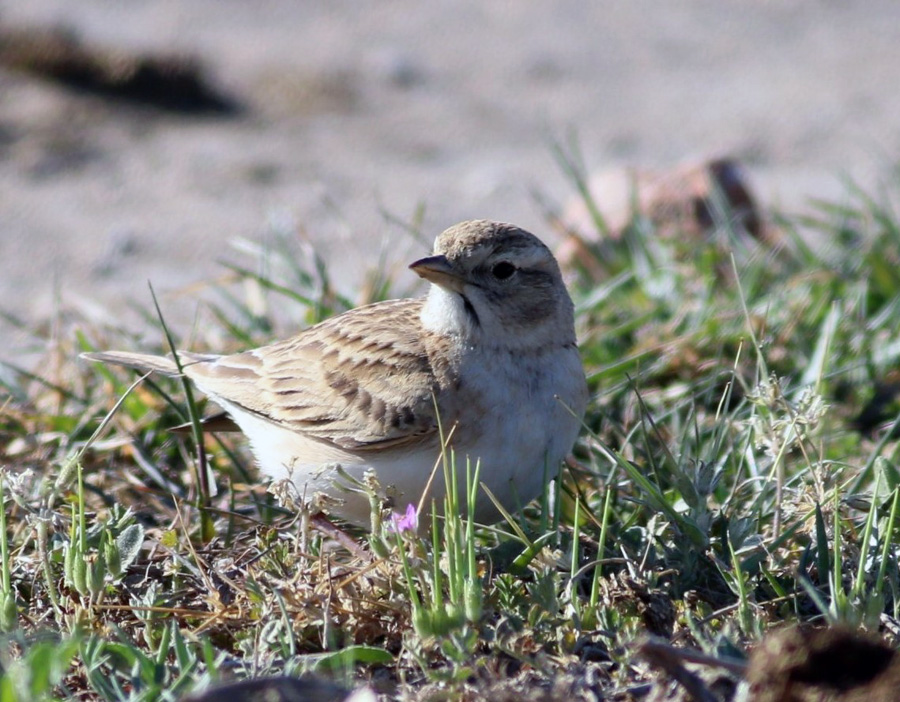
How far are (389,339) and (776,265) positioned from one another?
264 centimetres

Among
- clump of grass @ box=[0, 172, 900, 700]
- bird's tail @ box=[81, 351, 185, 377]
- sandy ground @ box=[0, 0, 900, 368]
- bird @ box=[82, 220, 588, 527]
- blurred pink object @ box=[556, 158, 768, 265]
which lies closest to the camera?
clump of grass @ box=[0, 172, 900, 700]

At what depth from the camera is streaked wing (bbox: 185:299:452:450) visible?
4.33m

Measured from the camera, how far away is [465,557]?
3547 mm

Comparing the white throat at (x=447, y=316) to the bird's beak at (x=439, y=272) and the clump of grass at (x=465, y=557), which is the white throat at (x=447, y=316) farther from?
the clump of grass at (x=465, y=557)

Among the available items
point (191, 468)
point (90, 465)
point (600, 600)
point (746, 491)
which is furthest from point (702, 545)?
point (90, 465)

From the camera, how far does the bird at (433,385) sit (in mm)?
4184

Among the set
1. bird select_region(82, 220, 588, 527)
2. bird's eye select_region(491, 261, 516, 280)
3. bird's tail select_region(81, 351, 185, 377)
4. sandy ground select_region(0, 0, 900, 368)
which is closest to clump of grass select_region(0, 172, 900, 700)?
bird select_region(82, 220, 588, 527)

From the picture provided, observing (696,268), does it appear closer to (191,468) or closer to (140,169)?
(191,468)

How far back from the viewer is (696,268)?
251 inches

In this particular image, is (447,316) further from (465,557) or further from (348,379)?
(465,557)

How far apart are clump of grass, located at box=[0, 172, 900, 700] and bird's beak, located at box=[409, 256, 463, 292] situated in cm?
68

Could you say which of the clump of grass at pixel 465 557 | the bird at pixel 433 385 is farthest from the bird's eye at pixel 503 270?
the clump of grass at pixel 465 557

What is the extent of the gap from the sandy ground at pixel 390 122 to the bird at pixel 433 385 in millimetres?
2064

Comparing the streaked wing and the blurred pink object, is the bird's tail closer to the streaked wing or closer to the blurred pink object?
the streaked wing
